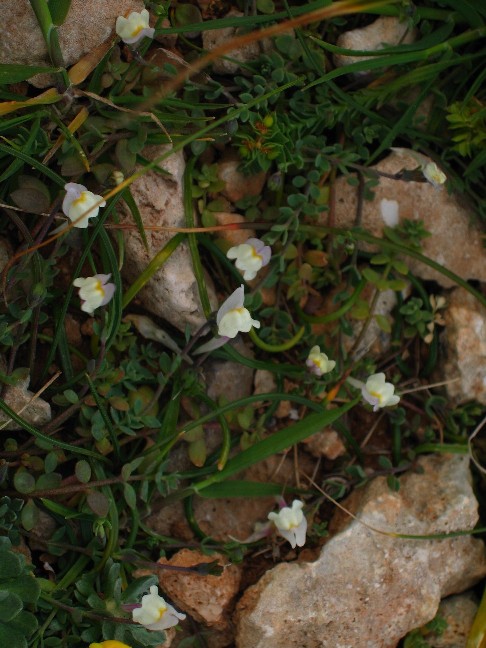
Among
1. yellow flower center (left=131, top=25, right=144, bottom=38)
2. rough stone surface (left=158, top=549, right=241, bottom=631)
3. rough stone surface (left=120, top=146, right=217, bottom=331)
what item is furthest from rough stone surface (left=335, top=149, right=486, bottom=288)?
rough stone surface (left=158, top=549, right=241, bottom=631)

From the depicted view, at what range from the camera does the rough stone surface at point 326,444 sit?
7.82 ft

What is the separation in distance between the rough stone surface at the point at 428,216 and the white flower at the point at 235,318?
1.86 feet

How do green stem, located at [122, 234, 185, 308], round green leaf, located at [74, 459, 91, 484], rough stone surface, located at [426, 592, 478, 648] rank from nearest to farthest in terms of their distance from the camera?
round green leaf, located at [74, 459, 91, 484]
green stem, located at [122, 234, 185, 308]
rough stone surface, located at [426, 592, 478, 648]

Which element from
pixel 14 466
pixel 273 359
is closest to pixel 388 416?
pixel 273 359

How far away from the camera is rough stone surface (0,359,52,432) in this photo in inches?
79.4

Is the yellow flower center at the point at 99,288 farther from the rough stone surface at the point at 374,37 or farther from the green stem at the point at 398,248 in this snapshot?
the rough stone surface at the point at 374,37

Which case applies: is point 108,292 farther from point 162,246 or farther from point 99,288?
point 162,246

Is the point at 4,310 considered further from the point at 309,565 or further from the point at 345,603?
the point at 345,603

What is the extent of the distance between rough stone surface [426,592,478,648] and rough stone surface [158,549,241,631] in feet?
2.22

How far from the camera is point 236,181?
2309mm

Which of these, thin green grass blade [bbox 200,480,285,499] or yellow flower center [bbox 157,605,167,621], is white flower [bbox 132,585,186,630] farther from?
thin green grass blade [bbox 200,480,285,499]

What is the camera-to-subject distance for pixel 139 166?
2123mm

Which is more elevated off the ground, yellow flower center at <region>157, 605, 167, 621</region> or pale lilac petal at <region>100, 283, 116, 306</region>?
pale lilac petal at <region>100, 283, 116, 306</region>

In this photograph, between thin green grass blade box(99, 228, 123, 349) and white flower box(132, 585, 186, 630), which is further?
thin green grass blade box(99, 228, 123, 349)
